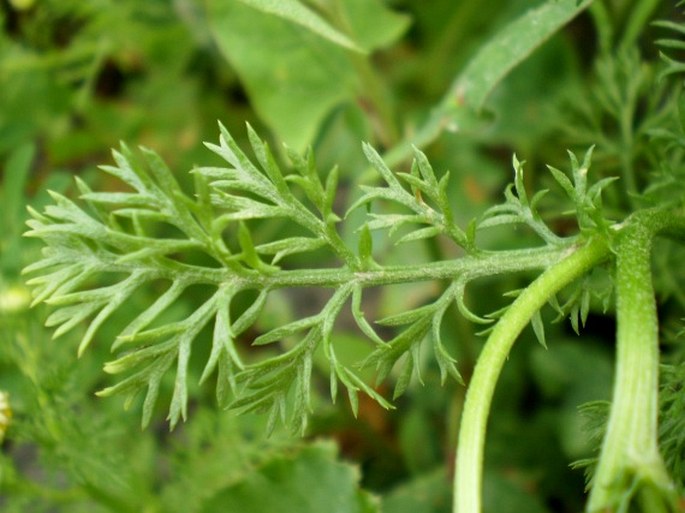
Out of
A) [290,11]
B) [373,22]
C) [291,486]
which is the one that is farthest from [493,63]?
[291,486]

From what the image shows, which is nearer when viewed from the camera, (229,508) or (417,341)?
(417,341)

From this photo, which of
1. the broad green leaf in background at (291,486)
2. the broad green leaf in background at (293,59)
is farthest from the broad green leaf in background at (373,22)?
the broad green leaf in background at (291,486)

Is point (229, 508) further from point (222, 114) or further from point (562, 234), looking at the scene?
point (222, 114)

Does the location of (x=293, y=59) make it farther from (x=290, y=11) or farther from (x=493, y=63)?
(x=290, y=11)

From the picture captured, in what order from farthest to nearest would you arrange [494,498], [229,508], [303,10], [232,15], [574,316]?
[232,15] → [494,498] → [229,508] → [303,10] → [574,316]

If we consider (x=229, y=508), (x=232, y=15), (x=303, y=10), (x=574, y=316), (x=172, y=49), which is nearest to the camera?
(x=574, y=316)

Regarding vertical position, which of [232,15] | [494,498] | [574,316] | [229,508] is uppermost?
[232,15]

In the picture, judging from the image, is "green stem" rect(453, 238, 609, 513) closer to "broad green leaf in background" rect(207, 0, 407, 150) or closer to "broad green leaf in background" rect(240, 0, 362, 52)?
"broad green leaf in background" rect(240, 0, 362, 52)

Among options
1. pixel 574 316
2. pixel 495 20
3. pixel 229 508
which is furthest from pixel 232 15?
pixel 574 316
